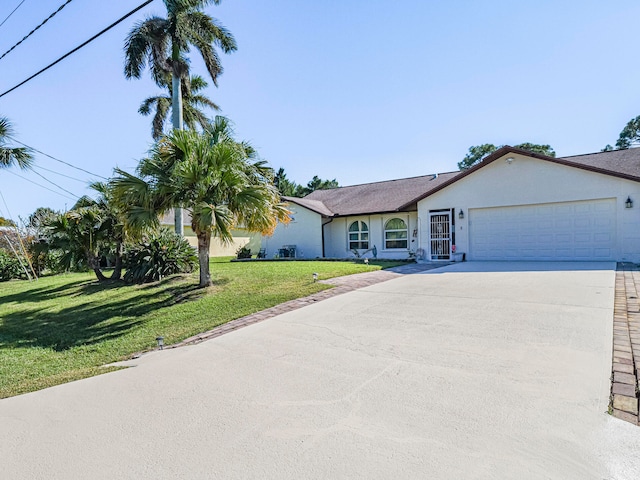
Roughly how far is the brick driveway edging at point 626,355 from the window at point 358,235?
13.1 meters

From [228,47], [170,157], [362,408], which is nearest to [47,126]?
[228,47]

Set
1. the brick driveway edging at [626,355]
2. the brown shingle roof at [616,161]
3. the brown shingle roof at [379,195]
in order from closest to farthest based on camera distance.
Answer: the brick driveway edging at [626,355], the brown shingle roof at [616,161], the brown shingle roof at [379,195]

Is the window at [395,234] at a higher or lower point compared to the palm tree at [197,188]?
lower

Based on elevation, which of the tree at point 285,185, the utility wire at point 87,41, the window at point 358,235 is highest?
the tree at point 285,185

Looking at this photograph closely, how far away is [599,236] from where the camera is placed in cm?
1322

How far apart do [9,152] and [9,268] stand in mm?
6153

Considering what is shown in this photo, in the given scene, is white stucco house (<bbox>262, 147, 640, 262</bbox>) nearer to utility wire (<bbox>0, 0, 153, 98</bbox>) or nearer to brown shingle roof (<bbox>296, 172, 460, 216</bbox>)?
brown shingle roof (<bbox>296, 172, 460, 216</bbox>)

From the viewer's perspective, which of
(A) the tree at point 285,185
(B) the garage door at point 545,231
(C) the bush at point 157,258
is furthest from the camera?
(A) the tree at point 285,185

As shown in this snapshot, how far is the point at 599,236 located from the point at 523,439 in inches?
547

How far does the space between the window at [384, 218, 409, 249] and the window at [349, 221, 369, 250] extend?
1208 mm

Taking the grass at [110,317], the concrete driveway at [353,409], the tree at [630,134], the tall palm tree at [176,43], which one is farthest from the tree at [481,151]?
the concrete driveway at [353,409]

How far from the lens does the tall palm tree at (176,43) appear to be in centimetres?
1697

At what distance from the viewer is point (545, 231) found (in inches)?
556

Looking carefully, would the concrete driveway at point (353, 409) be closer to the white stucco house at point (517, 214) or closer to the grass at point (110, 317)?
the grass at point (110, 317)
